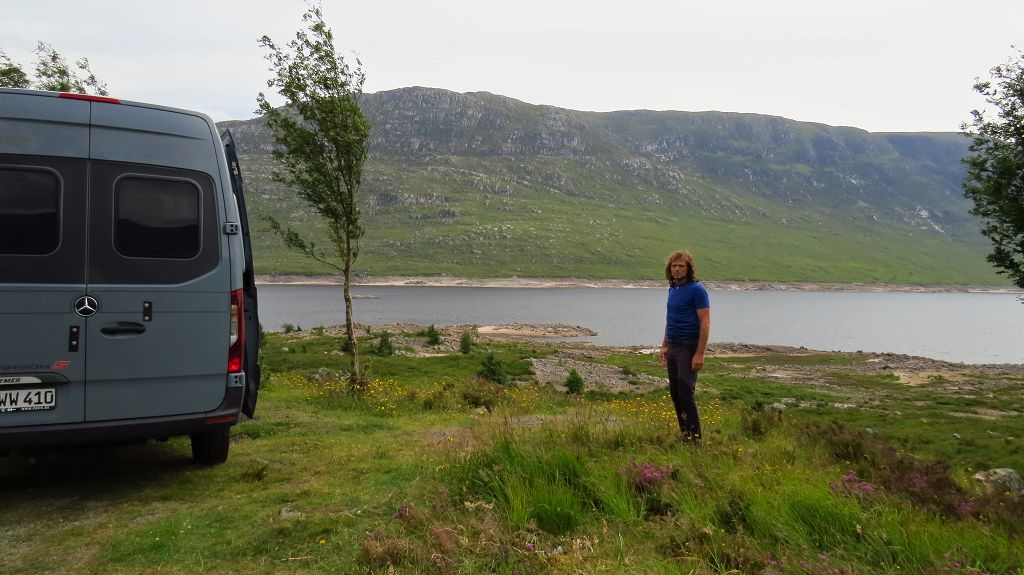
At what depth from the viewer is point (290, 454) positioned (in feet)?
25.9

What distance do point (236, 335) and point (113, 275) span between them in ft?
3.87

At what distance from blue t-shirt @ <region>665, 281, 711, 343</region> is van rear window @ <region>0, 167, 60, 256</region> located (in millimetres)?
6309

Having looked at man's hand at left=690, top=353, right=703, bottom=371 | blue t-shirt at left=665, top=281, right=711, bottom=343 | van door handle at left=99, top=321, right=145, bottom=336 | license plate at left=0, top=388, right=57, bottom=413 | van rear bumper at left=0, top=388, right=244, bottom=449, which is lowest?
van rear bumper at left=0, top=388, right=244, bottom=449

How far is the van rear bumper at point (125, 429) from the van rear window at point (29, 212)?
60.1 inches

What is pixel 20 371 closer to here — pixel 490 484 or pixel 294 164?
pixel 490 484

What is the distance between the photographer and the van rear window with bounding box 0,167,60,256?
16.9 feet

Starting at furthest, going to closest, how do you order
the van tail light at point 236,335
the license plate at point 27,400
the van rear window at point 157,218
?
the van tail light at point 236,335
the van rear window at point 157,218
the license plate at point 27,400

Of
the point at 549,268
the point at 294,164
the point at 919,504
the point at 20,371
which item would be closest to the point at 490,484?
the point at 919,504

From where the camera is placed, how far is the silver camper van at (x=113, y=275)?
17.0ft

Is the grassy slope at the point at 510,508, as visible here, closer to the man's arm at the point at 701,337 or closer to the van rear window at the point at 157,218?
the man's arm at the point at 701,337

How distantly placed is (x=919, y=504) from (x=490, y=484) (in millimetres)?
3467

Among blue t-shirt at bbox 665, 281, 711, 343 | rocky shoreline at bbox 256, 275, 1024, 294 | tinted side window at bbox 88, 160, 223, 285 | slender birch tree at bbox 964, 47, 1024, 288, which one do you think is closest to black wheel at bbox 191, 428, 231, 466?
tinted side window at bbox 88, 160, 223, 285

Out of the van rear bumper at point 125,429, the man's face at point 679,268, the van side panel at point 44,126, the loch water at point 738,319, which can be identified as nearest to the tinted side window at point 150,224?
Answer: the van side panel at point 44,126

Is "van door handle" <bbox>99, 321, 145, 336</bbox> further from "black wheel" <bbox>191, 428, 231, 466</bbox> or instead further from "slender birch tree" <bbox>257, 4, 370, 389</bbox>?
"slender birch tree" <bbox>257, 4, 370, 389</bbox>
